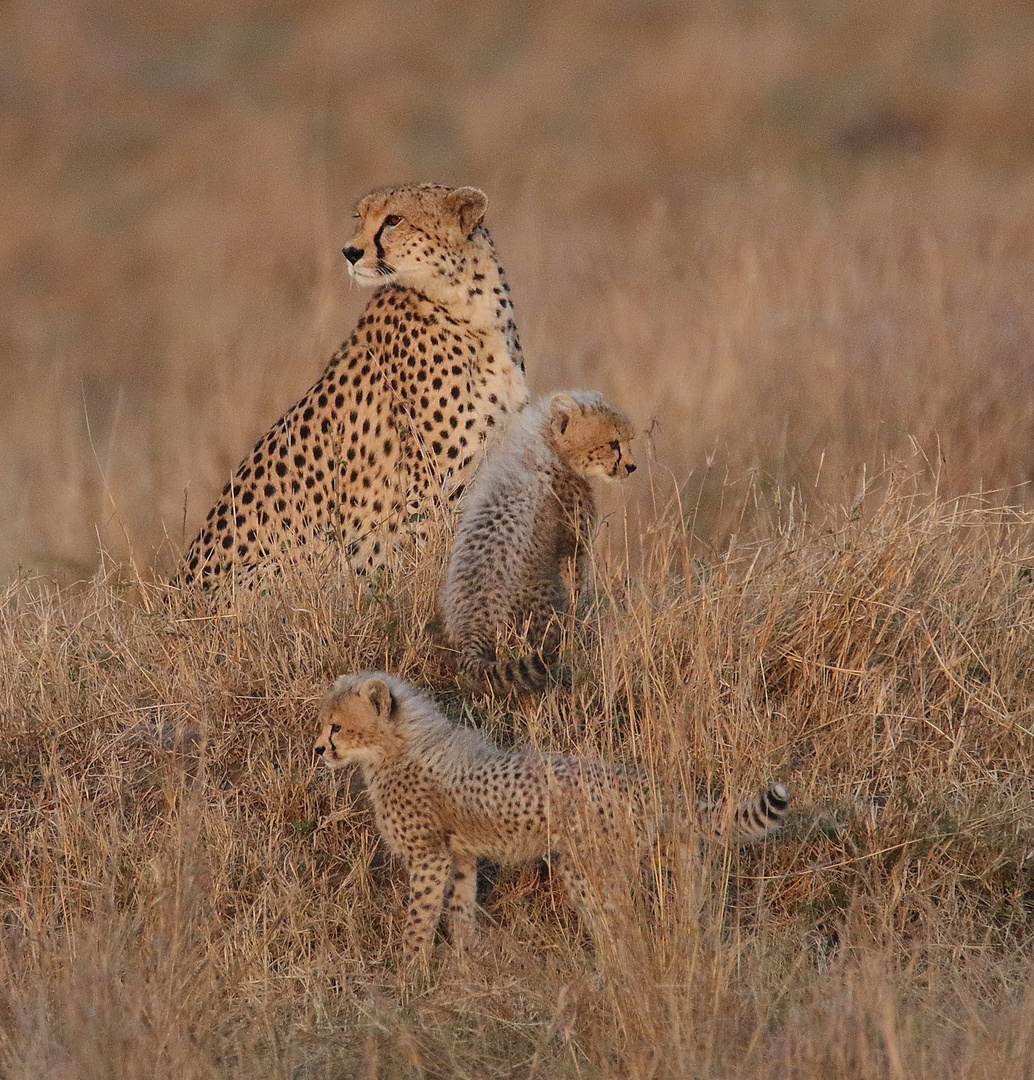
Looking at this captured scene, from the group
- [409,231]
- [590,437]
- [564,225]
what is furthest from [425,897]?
[564,225]

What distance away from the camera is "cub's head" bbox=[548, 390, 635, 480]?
11.9 ft

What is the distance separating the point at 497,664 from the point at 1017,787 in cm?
98

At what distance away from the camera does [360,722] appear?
2992mm

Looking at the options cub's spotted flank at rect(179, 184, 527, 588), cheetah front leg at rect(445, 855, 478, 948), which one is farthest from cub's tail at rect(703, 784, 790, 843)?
cub's spotted flank at rect(179, 184, 527, 588)

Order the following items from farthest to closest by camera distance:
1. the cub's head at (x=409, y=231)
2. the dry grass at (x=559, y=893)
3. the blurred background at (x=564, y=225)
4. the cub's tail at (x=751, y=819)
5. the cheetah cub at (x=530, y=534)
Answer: the blurred background at (x=564, y=225), the cub's head at (x=409, y=231), the cheetah cub at (x=530, y=534), the cub's tail at (x=751, y=819), the dry grass at (x=559, y=893)

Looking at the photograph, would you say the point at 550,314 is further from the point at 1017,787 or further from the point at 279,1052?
the point at 279,1052

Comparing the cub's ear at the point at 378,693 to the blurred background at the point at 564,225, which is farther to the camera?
the blurred background at the point at 564,225

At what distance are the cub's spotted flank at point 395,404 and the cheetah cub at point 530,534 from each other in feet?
1.25

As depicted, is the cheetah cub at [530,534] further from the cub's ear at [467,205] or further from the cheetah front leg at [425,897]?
the cub's ear at [467,205]

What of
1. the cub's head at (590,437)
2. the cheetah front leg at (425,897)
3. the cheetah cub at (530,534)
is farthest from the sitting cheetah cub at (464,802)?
the cub's head at (590,437)

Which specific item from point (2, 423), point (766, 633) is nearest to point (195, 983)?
point (766, 633)

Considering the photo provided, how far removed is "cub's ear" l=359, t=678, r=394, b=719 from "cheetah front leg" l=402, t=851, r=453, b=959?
26 cm

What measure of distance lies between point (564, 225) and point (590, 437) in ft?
23.1

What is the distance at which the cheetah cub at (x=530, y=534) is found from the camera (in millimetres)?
3297
